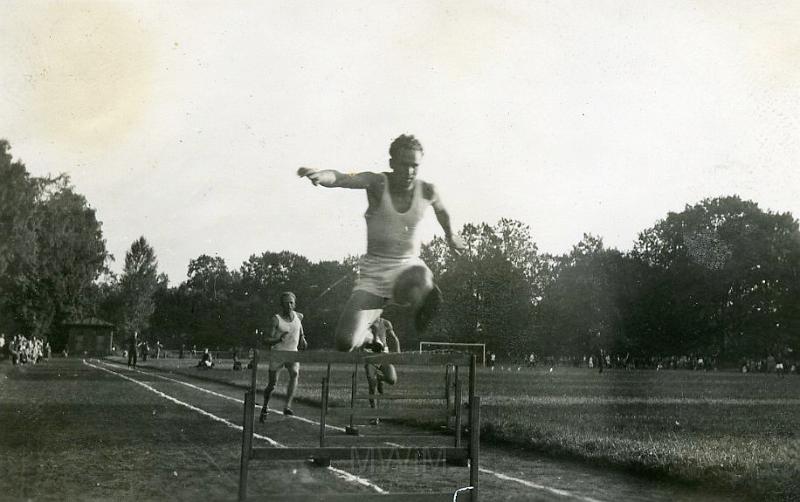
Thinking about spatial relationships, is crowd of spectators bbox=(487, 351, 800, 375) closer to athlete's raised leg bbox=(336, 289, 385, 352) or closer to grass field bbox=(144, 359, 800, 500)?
grass field bbox=(144, 359, 800, 500)

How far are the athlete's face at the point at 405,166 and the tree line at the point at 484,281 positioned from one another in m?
0.63

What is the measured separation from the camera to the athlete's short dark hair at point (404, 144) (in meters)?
7.02

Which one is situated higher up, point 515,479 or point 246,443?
point 246,443

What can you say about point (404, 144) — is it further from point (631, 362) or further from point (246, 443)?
point (631, 362)

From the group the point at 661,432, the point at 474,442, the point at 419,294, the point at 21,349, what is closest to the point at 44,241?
the point at 419,294

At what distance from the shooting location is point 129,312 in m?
16.6

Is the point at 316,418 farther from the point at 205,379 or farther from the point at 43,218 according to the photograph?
the point at 205,379

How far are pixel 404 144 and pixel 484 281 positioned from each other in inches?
81.4

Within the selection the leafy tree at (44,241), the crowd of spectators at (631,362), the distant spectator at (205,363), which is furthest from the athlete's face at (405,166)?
the distant spectator at (205,363)

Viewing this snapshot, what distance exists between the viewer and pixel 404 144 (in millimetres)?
7023

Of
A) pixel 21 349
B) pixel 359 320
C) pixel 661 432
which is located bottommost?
pixel 661 432

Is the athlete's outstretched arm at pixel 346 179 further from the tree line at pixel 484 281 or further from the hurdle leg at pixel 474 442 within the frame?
the hurdle leg at pixel 474 442

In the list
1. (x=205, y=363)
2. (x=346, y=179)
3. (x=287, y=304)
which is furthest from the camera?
(x=205, y=363)

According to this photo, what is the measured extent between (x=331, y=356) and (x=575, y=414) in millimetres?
8850
